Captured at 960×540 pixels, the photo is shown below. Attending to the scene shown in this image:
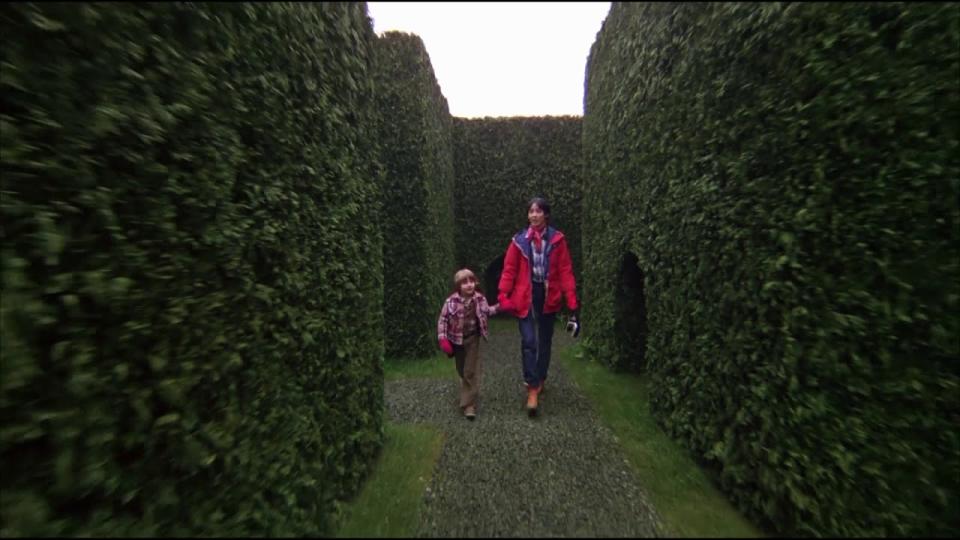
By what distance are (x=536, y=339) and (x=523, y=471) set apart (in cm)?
190

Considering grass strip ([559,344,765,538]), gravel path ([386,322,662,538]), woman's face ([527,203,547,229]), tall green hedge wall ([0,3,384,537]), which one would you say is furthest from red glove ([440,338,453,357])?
tall green hedge wall ([0,3,384,537])

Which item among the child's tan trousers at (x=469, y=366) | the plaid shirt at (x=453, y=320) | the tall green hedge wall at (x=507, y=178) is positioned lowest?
the child's tan trousers at (x=469, y=366)

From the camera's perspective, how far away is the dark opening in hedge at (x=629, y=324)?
20.7 ft

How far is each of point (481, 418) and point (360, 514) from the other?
8.01 feet

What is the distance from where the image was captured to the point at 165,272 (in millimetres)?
1606

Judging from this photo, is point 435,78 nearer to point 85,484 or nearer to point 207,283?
point 207,283

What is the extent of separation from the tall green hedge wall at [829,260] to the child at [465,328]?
93.4 inches

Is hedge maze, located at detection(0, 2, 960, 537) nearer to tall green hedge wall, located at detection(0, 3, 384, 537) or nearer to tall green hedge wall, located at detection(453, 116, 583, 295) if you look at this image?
tall green hedge wall, located at detection(0, 3, 384, 537)

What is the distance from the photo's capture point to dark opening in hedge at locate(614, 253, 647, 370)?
631 centimetres

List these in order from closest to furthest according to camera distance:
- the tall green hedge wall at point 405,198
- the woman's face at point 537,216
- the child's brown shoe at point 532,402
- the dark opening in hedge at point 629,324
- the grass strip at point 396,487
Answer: the grass strip at point 396,487, the child's brown shoe at point 532,402, the woman's face at point 537,216, the dark opening in hedge at point 629,324, the tall green hedge wall at point 405,198

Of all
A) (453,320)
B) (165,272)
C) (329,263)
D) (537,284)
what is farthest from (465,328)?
(165,272)

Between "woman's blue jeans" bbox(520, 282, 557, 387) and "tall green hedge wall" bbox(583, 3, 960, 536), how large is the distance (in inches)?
73.1

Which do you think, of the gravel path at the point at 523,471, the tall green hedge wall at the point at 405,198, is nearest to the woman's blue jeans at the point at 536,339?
the gravel path at the point at 523,471

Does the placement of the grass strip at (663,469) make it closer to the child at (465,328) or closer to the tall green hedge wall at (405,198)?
the child at (465,328)
